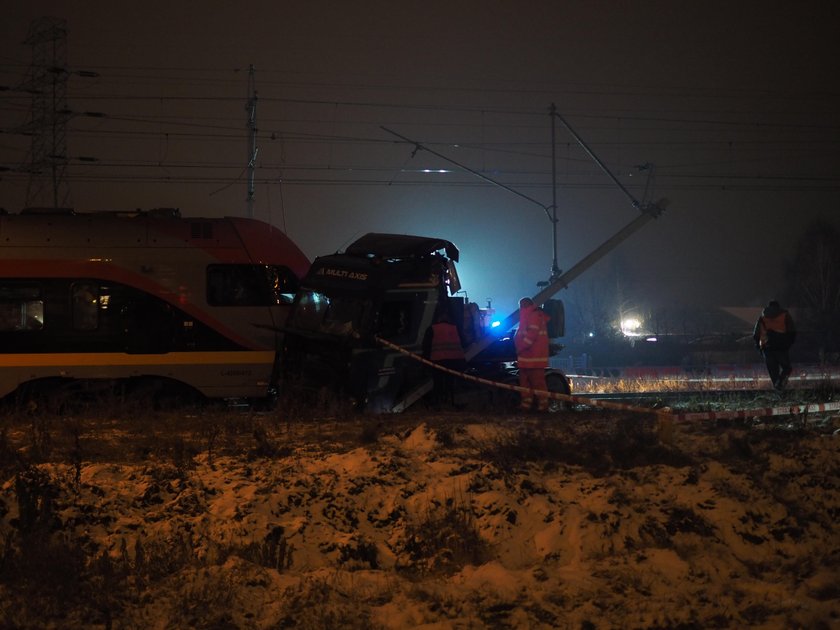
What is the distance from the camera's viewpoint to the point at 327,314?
1396 centimetres

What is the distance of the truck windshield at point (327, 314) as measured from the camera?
1364 centimetres

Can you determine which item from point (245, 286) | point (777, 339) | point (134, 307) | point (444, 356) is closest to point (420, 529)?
point (444, 356)

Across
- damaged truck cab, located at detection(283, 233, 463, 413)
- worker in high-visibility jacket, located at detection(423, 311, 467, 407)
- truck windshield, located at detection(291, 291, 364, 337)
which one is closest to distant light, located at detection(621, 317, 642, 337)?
damaged truck cab, located at detection(283, 233, 463, 413)

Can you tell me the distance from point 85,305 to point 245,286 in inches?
102

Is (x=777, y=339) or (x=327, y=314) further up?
(x=327, y=314)

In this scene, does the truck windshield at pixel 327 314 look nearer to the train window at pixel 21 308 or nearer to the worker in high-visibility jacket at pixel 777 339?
the train window at pixel 21 308

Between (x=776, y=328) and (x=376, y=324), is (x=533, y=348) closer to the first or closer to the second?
(x=376, y=324)

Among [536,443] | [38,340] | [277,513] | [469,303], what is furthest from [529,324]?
[38,340]

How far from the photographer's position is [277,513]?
768 cm

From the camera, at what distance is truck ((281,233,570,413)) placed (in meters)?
13.3

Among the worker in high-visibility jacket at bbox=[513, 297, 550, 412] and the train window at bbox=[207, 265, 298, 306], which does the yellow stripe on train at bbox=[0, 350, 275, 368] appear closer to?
the train window at bbox=[207, 265, 298, 306]

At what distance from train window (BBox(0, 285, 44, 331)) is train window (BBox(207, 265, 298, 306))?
2717 mm

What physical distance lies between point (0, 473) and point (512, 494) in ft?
15.7

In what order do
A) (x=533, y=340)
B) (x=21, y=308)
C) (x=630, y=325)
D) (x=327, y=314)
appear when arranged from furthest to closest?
(x=630, y=325) < (x=21, y=308) < (x=327, y=314) < (x=533, y=340)
